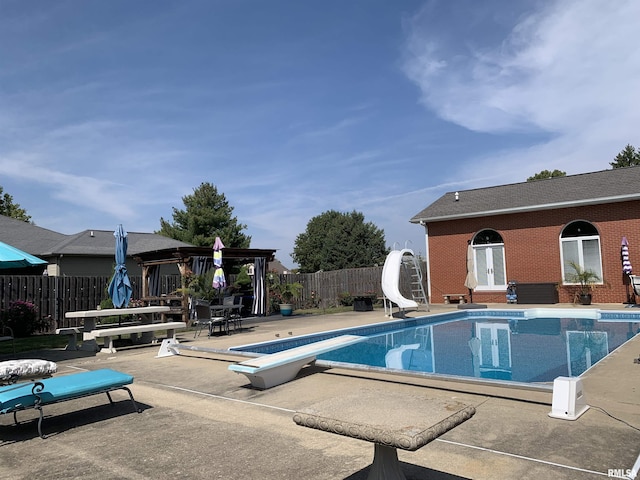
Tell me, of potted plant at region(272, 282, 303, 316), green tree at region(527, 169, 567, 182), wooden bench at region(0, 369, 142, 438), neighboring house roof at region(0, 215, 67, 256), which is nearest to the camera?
wooden bench at region(0, 369, 142, 438)

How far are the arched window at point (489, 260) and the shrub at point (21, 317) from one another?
1688 cm

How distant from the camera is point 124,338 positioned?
1254 centimetres

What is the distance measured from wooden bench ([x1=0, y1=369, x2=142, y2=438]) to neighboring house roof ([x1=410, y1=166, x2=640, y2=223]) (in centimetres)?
1720

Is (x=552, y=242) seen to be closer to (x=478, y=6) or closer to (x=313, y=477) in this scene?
(x=478, y=6)

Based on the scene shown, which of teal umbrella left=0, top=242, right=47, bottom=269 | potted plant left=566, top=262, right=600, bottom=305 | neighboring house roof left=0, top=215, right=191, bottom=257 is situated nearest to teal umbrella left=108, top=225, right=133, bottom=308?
teal umbrella left=0, top=242, right=47, bottom=269

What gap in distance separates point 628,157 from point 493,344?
118ft

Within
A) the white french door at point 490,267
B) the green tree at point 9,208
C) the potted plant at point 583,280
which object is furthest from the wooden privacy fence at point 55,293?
the green tree at point 9,208

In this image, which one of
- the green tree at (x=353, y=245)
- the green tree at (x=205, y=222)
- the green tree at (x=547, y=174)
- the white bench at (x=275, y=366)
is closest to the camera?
the white bench at (x=275, y=366)

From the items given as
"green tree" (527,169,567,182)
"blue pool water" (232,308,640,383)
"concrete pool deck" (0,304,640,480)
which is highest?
"green tree" (527,169,567,182)

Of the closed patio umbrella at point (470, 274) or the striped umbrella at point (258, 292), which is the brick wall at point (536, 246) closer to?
the closed patio umbrella at point (470, 274)

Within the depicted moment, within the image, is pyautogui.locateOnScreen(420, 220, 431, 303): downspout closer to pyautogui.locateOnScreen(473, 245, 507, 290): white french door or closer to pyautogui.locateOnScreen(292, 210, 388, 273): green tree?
pyautogui.locateOnScreen(473, 245, 507, 290): white french door

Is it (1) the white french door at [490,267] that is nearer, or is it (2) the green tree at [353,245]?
(1) the white french door at [490,267]

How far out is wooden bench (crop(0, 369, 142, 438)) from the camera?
4.20 m

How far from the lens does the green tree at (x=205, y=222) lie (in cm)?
3331
